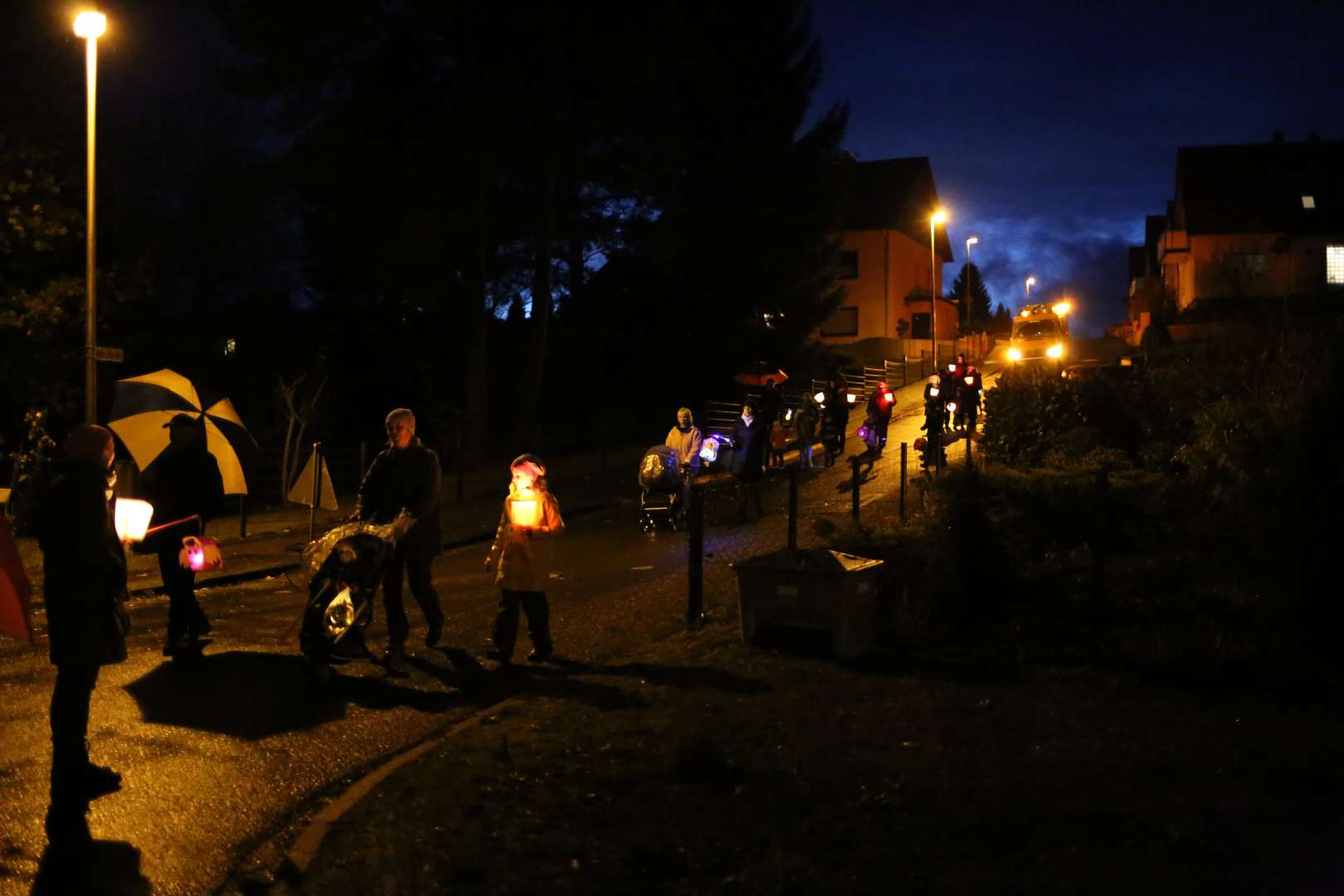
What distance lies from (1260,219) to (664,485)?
50674 millimetres

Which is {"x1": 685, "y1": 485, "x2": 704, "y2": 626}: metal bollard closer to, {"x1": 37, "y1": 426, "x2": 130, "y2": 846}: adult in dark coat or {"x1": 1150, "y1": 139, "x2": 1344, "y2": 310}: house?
{"x1": 37, "y1": 426, "x2": 130, "y2": 846}: adult in dark coat

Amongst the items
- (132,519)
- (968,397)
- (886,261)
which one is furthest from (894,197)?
(132,519)

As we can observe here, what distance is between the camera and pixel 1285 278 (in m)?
58.4

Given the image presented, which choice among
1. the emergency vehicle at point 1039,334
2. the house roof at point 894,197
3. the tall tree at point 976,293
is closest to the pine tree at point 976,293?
the tall tree at point 976,293

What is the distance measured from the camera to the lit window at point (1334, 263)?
190ft

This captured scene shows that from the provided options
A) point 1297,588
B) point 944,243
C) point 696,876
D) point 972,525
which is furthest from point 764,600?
point 944,243

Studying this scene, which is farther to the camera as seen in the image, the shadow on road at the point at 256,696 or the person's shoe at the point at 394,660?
the person's shoe at the point at 394,660

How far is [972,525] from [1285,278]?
178ft

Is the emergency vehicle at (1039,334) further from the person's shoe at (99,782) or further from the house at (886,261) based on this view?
the person's shoe at (99,782)

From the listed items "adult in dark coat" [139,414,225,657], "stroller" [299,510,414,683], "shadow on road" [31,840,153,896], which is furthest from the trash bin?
"shadow on road" [31,840,153,896]

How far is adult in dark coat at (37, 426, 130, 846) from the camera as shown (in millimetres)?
6520

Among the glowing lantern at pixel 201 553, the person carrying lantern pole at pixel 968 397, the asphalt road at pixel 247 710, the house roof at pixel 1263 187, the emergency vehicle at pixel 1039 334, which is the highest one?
the house roof at pixel 1263 187

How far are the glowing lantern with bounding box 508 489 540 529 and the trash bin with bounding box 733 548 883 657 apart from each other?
4.99 feet

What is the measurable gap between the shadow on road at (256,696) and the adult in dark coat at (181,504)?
28 cm
